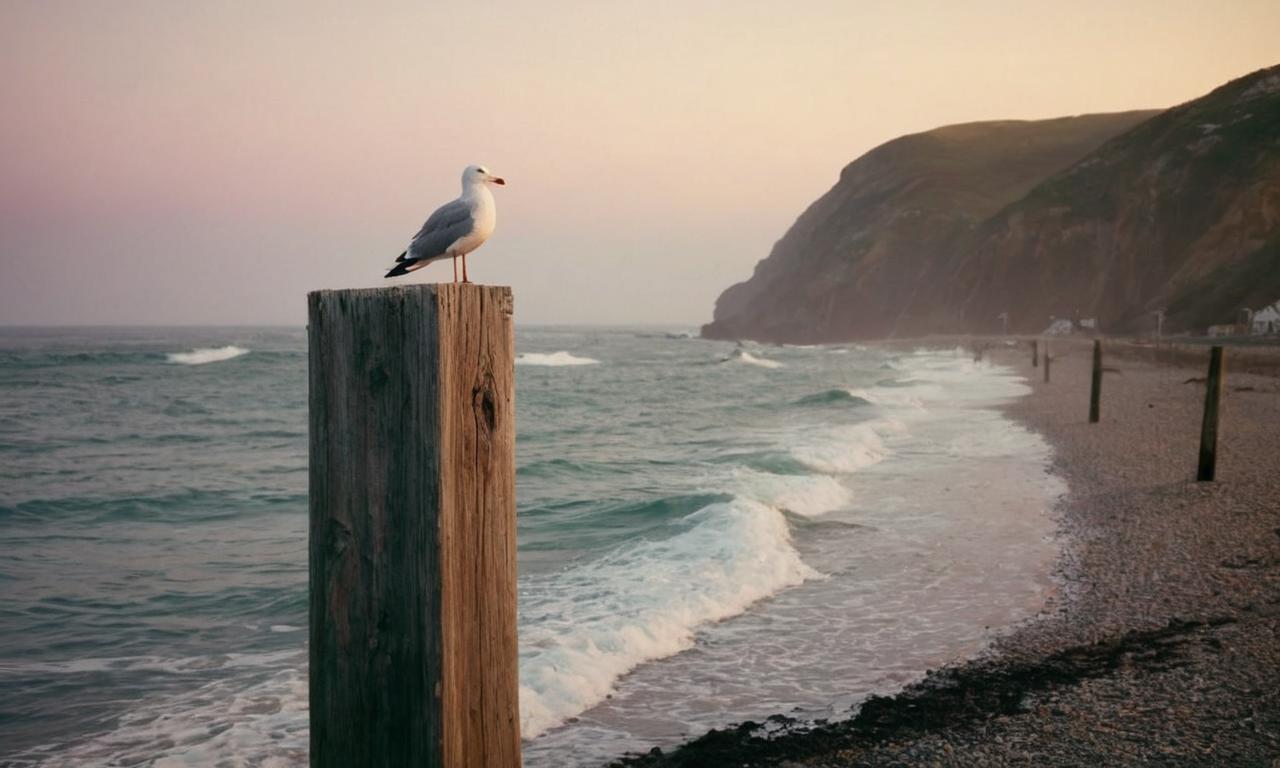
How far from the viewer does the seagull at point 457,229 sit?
3.88m

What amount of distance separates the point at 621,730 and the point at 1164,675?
289 centimetres

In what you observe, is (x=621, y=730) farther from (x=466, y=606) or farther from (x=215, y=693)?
(x=466, y=606)

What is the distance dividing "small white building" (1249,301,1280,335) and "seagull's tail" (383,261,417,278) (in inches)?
1944

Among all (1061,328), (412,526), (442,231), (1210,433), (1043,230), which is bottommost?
(1210,433)

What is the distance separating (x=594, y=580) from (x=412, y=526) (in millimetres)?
6389

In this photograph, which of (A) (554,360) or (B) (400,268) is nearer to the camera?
(B) (400,268)

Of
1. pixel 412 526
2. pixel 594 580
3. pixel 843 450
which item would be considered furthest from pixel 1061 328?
pixel 412 526

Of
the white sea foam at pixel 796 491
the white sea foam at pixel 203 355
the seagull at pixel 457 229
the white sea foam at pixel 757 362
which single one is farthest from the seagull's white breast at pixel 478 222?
the white sea foam at pixel 203 355

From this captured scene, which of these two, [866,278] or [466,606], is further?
[866,278]

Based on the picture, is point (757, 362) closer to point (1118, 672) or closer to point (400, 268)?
point (1118, 672)

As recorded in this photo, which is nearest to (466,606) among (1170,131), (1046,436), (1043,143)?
(1046,436)

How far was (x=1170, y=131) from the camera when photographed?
235 feet

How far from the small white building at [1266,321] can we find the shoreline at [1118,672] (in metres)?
40.5

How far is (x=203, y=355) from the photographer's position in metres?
57.2
